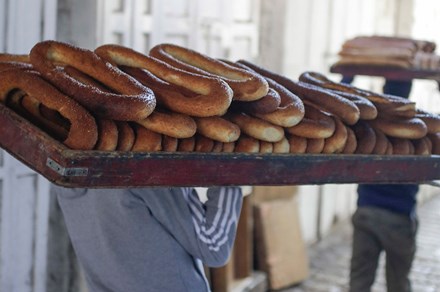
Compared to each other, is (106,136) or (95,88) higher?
(95,88)

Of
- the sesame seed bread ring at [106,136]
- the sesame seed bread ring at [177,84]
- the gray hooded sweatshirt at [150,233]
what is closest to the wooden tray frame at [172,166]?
the sesame seed bread ring at [106,136]

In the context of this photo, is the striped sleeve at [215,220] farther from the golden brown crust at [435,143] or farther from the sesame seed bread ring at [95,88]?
the golden brown crust at [435,143]

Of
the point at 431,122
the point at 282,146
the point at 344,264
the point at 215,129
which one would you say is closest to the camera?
the point at 215,129

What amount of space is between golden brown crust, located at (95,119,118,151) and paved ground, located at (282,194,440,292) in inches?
175

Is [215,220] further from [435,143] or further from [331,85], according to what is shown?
[435,143]

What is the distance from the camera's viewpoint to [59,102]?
155 centimetres

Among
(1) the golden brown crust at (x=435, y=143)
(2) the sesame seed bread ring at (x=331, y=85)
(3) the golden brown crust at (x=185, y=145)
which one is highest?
(2) the sesame seed bread ring at (x=331, y=85)

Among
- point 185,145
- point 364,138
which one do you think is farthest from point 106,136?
point 364,138

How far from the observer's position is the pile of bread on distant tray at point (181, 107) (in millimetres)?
1580

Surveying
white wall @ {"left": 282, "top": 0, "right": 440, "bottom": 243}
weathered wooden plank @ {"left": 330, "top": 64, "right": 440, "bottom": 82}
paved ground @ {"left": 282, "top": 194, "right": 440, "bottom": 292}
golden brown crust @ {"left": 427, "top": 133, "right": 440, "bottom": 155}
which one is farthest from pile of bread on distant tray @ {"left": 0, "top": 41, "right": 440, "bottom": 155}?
white wall @ {"left": 282, "top": 0, "right": 440, "bottom": 243}

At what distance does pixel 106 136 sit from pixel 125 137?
67 millimetres

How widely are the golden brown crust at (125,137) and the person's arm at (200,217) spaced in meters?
0.54

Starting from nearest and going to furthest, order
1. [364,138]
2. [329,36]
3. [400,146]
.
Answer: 1. [364,138]
2. [400,146]
3. [329,36]

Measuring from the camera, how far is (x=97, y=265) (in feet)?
7.55
